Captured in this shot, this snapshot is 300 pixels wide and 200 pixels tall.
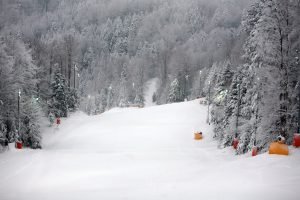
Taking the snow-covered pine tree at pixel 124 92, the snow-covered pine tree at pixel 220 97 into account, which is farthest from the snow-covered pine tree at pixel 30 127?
the snow-covered pine tree at pixel 124 92

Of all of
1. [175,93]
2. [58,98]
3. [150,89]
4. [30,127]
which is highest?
[58,98]

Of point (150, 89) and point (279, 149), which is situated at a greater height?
point (279, 149)

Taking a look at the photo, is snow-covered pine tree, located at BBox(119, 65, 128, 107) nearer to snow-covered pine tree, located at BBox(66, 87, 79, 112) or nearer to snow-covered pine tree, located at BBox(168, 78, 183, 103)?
snow-covered pine tree, located at BBox(168, 78, 183, 103)

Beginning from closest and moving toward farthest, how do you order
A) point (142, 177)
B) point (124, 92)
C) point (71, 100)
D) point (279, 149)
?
point (279, 149), point (142, 177), point (71, 100), point (124, 92)

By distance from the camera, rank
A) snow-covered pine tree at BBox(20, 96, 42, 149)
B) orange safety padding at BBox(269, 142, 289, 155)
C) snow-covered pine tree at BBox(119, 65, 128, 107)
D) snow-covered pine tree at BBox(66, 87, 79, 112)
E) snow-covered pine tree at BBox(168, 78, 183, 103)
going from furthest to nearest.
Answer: snow-covered pine tree at BBox(119, 65, 128, 107) < snow-covered pine tree at BBox(168, 78, 183, 103) < snow-covered pine tree at BBox(66, 87, 79, 112) < snow-covered pine tree at BBox(20, 96, 42, 149) < orange safety padding at BBox(269, 142, 289, 155)

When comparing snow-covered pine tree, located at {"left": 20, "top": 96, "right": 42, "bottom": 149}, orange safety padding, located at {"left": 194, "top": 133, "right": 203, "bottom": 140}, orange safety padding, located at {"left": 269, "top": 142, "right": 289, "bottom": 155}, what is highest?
orange safety padding, located at {"left": 269, "top": 142, "right": 289, "bottom": 155}

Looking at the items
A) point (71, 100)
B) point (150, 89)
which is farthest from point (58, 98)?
point (150, 89)

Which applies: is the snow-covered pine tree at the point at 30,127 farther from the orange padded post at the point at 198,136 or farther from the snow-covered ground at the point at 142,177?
the orange padded post at the point at 198,136

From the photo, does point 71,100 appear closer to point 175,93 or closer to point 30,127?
point 30,127

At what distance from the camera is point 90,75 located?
16300cm

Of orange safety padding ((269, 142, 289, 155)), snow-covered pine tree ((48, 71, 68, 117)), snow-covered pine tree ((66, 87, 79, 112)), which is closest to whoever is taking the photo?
orange safety padding ((269, 142, 289, 155))

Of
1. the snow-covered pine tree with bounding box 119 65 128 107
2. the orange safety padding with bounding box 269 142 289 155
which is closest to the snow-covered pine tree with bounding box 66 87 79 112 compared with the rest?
the snow-covered pine tree with bounding box 119 65 128 107

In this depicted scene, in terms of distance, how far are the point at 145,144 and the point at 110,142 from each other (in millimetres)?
4051

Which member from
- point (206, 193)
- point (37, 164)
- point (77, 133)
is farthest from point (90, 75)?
point (206, 193)
